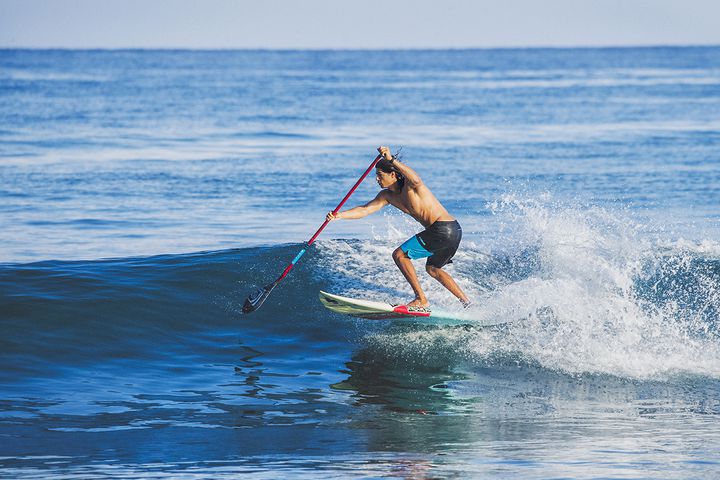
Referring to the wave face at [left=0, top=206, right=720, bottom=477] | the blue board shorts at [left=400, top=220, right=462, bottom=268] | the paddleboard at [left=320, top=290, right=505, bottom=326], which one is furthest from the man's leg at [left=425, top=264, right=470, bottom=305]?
the wave face at [left=0, top=206, right=720, bottom=477]

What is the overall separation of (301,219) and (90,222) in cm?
384

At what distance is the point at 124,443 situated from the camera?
8.35 m

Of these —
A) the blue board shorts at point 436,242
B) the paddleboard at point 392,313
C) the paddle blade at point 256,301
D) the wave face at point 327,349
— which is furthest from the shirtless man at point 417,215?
the paddle blade at point 256,301

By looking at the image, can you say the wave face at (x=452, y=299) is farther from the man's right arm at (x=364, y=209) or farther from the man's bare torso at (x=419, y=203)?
the man's right arm at (x=364, y=209)

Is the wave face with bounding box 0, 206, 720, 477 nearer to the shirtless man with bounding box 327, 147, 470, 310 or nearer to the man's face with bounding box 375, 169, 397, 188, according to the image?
the shirtless man with bounding box 327, 147, 470, 310

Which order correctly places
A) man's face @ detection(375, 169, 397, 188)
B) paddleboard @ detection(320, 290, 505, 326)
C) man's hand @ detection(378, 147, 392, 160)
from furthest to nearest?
paddleboard @ detection(320, 290, 505, 326) → man's face @ detection(375, 169, 397, 188) → man's hand @ detection(378, 147, 392, 160)

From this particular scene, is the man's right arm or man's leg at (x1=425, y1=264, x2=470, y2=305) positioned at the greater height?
the man's right arm

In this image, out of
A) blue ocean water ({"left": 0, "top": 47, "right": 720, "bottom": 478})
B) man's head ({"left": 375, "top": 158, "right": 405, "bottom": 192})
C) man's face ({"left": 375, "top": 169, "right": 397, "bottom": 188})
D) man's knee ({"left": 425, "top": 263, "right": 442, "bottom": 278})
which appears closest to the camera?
blue ocean water ({"left": 0, "top": 47, "right": 720, "bottom": 478})

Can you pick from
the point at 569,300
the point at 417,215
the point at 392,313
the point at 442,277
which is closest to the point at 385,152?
the point at 417,215

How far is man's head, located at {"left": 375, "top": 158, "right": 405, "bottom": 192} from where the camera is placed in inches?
423

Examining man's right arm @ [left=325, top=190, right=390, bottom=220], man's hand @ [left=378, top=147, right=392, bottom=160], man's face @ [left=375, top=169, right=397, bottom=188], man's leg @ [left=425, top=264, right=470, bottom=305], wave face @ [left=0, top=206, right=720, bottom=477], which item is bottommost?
wave face @ [left=0, top=206, right=720, bottom=477]

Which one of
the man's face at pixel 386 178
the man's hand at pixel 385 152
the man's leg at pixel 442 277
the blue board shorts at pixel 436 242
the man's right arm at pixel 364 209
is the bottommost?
the man's leg at pixel 442 277

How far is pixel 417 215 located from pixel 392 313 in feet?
3.85

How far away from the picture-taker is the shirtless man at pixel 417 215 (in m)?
10.9
